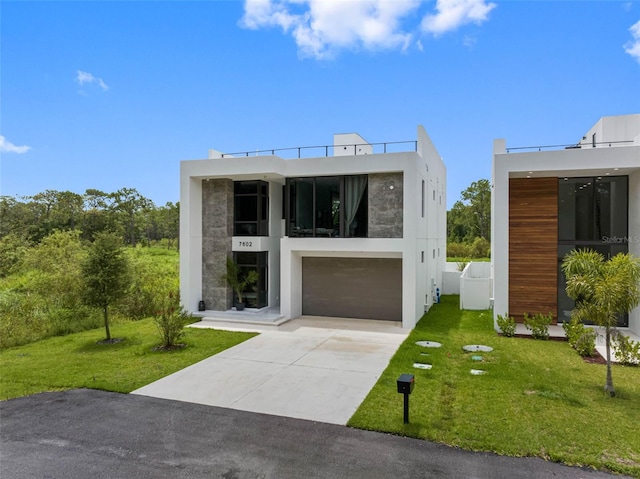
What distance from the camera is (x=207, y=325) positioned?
47.3ft

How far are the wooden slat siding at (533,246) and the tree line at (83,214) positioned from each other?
3172 centimetres

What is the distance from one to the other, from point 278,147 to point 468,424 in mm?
11486

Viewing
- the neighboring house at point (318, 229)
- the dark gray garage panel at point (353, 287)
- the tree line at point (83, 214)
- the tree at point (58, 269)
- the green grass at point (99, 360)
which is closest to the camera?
the green grass at point (99, 360)

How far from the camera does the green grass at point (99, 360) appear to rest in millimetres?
8656

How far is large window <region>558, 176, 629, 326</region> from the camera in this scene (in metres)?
12.9

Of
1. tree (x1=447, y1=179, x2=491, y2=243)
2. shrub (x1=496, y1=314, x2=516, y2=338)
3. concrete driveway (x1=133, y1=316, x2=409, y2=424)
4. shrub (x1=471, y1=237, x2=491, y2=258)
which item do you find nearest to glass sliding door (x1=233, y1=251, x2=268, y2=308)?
concrete driveway (x1=133, y1=316, x2=409, y2=424)

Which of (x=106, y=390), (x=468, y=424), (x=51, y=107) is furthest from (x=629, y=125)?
(x=51, y=107)

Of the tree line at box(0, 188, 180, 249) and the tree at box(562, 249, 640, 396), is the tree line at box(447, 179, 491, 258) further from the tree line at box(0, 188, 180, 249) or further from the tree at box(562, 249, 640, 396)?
the tree line at box(0, 188, 180, 249)

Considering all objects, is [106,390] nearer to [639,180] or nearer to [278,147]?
[278,147]

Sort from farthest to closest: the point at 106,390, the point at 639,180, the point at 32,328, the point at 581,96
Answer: the point at 581,96
the point at 32,328
the point at 639,180
the point at 106,390

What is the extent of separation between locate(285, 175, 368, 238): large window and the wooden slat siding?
498 centimetres

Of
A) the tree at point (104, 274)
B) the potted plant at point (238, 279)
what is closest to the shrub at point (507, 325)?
the potted plant at point (238, 279)

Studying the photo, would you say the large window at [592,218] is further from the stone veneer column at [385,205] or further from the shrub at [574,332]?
the stone veneer column at [385,205]

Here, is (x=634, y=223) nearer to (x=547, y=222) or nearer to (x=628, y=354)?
(x=547, y=222)
